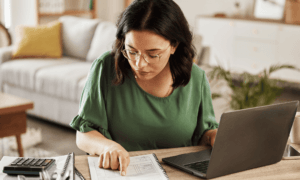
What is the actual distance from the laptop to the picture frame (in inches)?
166

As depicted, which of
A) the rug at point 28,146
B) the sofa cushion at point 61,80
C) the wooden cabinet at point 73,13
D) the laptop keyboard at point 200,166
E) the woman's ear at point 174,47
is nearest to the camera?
the laptop keyboard at point 200,166

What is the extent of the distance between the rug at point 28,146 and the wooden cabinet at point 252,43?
8.60ft

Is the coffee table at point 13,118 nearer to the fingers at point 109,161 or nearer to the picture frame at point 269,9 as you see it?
the fingers at point 109,161

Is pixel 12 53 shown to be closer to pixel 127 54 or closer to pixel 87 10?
pixel 87 10

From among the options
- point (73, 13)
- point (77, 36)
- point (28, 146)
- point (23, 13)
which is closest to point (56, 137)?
point (28, 146)

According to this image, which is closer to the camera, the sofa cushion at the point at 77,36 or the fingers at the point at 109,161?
the fingers at the point at 109,161

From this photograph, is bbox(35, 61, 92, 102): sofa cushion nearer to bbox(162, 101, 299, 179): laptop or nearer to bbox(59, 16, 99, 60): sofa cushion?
bbox(59, 16, 99, 60): sofa cushion

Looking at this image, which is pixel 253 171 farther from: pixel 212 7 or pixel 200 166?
pixel 212 7

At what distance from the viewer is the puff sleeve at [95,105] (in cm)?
107

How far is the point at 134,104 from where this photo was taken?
1130 mm

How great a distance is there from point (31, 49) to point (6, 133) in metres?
1.45

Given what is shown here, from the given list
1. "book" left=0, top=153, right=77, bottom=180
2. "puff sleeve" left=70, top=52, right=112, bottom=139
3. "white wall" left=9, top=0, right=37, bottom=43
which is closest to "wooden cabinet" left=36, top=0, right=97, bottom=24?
"white wall" left=9, top=0, right=37, bottom=43

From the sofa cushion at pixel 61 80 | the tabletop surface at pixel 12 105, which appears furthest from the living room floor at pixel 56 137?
the tabletop surface at pixel 12 105

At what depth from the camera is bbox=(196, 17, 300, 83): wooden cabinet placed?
450 cm
